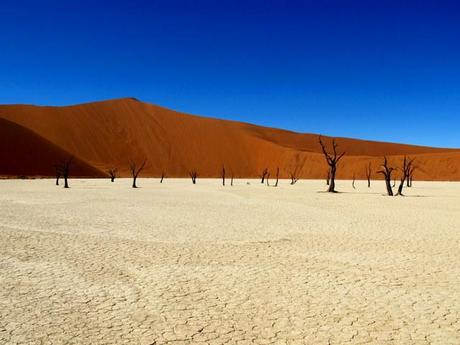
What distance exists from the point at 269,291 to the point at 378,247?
196 inches

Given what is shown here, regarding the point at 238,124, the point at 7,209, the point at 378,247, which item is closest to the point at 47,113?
the point at 238,124

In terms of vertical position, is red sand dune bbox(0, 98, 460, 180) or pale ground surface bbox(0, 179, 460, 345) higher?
red sand dune bbox(0, 98, 460, 180)

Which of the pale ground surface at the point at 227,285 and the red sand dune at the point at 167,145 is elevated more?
the red sand dune at the point at 167,145

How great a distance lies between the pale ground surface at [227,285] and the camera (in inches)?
214

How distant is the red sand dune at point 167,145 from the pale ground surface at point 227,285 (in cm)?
6877

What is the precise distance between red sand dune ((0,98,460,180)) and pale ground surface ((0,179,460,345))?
68772 millimetres

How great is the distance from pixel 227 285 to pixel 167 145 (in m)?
105

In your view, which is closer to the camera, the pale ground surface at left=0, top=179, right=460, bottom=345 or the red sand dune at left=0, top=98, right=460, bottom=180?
the pale ground surface at left=0, top=179, right=460, bottom=345

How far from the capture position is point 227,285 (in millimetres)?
7457

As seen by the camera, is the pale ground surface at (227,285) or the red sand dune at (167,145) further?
the red sand dune at (167,145)

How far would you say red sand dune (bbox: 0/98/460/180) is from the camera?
96688mm

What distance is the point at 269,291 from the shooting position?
7.12 m

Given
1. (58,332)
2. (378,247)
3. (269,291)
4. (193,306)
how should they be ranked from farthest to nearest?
(378,247)
(269,291)
(193,306)
(58,332)

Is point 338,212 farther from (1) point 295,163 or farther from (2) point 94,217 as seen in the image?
(1) point 295,163
